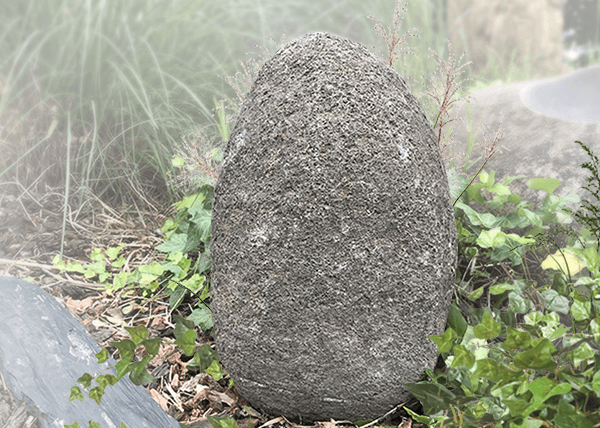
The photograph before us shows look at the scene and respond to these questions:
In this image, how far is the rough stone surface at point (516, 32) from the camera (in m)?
6.36

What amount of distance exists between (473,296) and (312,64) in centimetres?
101

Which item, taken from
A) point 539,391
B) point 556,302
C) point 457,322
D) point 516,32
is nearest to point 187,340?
point 457,322

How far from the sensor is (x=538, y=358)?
3.30 feet

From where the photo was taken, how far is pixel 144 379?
1380 mm

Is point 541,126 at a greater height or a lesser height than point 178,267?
greater

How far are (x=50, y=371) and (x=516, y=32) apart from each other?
721cm

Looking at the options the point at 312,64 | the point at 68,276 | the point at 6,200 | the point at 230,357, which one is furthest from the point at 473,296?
the point at 6,200

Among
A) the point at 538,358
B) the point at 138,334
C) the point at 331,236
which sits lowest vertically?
the point at 138,334

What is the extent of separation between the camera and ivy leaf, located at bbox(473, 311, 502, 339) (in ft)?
3.62

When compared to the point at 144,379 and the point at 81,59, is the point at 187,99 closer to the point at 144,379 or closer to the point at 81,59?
the point at 81,59

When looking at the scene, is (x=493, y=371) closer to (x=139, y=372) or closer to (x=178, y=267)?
(x=139, y=372)

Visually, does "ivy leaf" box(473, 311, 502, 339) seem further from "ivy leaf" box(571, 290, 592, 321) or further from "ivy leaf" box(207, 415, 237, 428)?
"ivy leaf" box(207, 415, 237, 428)

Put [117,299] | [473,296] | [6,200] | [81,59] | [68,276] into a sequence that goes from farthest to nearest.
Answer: [81,59] → [6,200] → [68,276] → [117,299] → [473,296]

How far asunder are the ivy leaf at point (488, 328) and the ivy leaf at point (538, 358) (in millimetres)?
103
